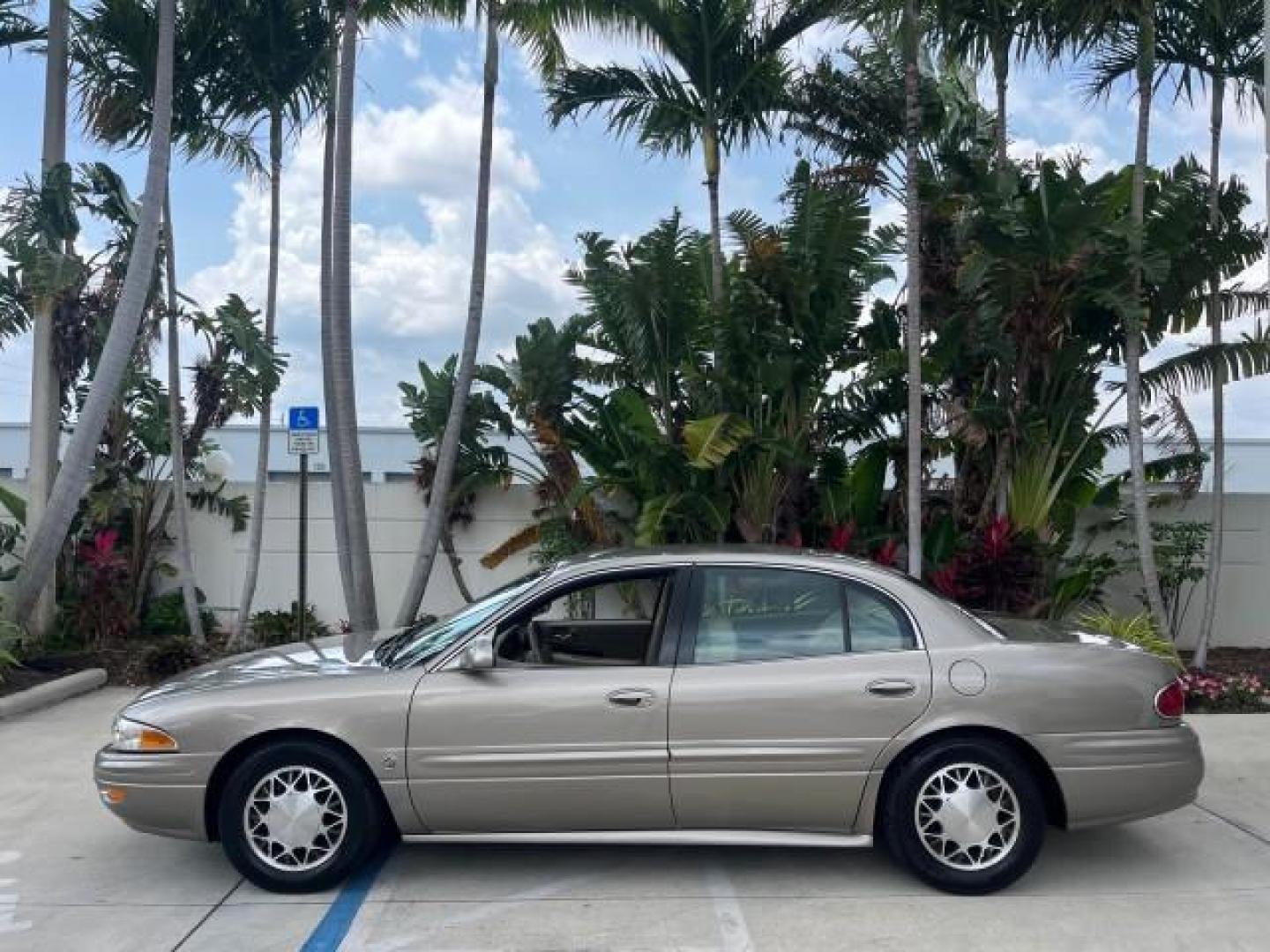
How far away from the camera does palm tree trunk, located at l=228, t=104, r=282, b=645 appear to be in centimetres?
1266

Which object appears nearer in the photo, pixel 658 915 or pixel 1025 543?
pixel 658 915

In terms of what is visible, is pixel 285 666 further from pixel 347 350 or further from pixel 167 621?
pixel 167 621

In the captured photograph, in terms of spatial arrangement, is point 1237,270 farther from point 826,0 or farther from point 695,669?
point 695,669

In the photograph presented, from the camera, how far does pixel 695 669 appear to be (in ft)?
18.4

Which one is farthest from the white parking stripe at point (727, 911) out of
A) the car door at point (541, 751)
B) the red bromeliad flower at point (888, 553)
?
the red bromeliad flower at point (888, 553)

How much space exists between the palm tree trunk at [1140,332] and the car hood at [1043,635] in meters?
4.59

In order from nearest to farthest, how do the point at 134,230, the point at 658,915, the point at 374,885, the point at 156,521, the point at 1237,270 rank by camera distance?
1. the point at 658,915
2. the point at 374,885
3. the point at 1237,270
4. the point at 134,230
5. the point at 156,521

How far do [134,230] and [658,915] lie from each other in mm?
9467

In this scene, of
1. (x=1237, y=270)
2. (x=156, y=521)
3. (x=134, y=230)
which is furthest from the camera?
(x=156, y=521)

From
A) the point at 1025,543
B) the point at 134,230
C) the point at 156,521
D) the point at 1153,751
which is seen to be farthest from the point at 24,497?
the point at 1153,751

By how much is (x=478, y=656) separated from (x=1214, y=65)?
9.07 meters

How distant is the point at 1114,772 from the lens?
5500mm

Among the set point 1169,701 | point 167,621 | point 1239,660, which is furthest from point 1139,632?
point 167,621

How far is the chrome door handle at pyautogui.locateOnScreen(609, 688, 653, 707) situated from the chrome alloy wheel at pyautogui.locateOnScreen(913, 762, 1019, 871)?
1.24 meters
